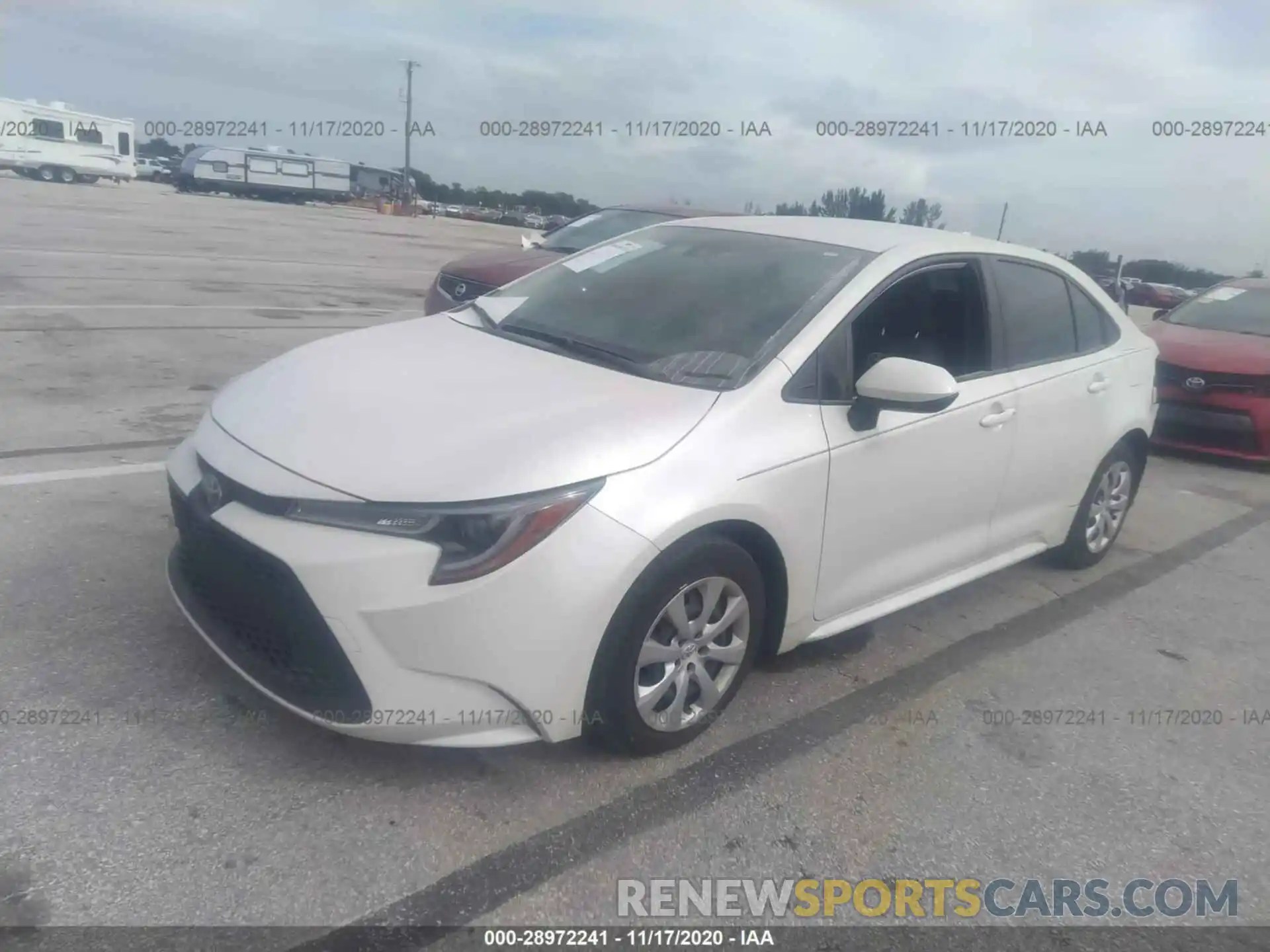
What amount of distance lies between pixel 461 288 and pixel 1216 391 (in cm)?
564

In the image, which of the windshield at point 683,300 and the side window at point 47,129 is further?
the side window at point 47,129

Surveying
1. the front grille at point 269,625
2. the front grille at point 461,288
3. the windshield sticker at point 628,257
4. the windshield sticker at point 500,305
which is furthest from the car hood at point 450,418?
the front grille at point 461,288

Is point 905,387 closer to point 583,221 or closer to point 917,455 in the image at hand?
point 917,455

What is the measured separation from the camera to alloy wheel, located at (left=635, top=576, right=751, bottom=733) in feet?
9.96

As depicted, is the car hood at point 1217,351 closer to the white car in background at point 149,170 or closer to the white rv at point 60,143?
the white rv at point 60,143

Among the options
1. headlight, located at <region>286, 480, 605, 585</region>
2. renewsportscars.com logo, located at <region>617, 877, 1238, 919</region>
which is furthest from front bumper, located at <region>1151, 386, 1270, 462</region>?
headlight, located at <region>286, 480, 605, 585</region>

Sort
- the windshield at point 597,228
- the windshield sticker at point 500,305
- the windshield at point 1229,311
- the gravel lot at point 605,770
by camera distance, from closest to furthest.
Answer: the gravel lot at point 605,770 → the windshield sticker at point 500,305 → the windshield at point 1229,311 → the windshield at point 597,228

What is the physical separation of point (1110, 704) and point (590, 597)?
229 cm

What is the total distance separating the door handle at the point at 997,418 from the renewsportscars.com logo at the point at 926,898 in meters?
1.72

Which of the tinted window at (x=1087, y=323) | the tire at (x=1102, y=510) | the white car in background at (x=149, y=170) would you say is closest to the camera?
the tinted window at (x=1087, y=323)

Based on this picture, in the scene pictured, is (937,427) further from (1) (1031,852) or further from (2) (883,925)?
(2) (883,925)

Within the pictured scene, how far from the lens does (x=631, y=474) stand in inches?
112

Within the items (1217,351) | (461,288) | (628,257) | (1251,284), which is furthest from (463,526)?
(1251,284)

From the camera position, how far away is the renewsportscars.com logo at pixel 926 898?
2.65 m
